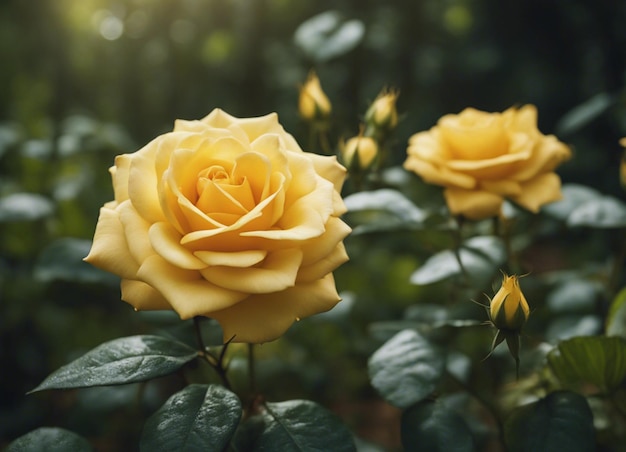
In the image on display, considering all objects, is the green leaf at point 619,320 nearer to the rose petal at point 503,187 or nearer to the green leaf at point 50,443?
the rose petal at point 503,187

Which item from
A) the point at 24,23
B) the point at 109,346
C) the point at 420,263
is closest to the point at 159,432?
the point at 109,346

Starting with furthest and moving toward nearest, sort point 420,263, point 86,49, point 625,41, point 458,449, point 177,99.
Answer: point 86,49, point 177,99, point 625,41, point 420,263, point 458,449

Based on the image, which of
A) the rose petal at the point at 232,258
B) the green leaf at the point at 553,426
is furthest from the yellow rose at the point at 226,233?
the green leaf at the point at 553,426

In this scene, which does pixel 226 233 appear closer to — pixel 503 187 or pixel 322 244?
pixel 322 244

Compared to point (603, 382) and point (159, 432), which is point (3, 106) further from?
point (603, 382)

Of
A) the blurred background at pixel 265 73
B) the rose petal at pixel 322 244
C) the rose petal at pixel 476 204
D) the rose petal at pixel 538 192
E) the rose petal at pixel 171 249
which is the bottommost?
the blurred background at pixel 265 73
